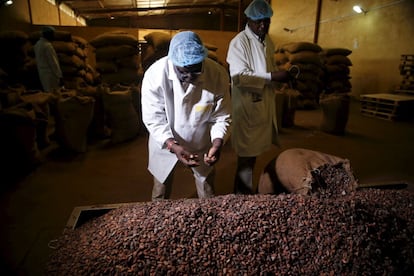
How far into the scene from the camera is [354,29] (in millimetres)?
6793

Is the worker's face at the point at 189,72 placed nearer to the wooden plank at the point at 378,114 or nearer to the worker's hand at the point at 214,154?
the worker's hand at the point at 214,154

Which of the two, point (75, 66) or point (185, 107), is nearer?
point (185, 107)

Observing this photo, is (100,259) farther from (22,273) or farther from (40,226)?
(40,226)

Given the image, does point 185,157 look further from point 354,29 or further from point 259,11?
point 354,29

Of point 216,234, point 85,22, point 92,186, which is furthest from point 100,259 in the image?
point 85,22

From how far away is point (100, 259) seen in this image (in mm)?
1037

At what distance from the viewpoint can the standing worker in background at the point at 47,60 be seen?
14.7 feet

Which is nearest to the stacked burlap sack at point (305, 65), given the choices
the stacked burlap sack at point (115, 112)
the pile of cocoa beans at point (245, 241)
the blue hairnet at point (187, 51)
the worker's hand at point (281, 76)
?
the stacked burlap sack at point (115, 112)

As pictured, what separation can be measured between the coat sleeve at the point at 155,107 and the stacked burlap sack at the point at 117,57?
3.42 m

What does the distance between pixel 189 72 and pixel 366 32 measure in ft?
21.4

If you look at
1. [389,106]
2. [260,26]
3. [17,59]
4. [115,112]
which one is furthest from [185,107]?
[389,106]

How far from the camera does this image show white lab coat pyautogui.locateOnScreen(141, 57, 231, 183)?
1525 millimetres

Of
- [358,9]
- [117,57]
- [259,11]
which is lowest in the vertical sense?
[117,57]

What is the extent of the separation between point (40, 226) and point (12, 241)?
18 centimetres
